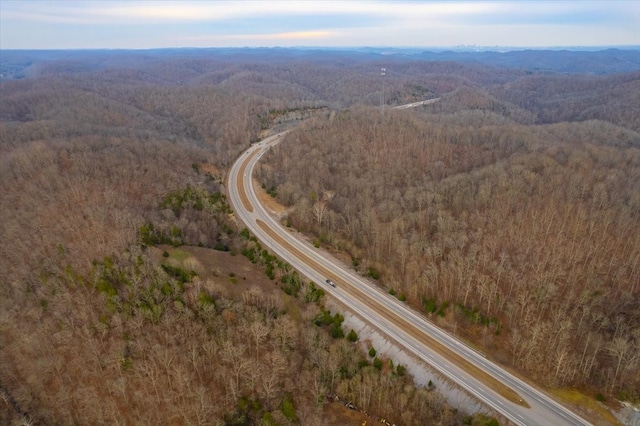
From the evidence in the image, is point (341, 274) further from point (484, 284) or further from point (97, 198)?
point (97, 198)

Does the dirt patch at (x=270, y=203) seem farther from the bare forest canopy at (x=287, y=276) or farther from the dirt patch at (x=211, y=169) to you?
the dirt patch at (x=211, y=169)

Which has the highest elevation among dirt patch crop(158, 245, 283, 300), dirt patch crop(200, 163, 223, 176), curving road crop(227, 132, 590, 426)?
dirt patch crop(200, 163, 223, 176)

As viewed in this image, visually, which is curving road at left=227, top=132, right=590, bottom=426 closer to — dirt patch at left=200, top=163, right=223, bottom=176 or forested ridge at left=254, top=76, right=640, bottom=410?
forested ridge at left=254, top=76, right=640, bottom=410

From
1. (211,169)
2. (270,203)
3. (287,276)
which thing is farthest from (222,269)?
(211,169)

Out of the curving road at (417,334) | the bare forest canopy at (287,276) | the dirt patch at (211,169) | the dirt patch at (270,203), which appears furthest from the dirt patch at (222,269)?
the dirt patch at (211,169)

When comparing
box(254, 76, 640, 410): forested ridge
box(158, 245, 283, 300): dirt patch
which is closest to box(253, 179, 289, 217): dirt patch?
box(254, 76, 640, 410): forested ridge

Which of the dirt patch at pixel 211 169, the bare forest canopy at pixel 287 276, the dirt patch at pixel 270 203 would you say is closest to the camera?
the bare forest canopy at pixel 287 276

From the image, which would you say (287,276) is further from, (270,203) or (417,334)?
(270,203)

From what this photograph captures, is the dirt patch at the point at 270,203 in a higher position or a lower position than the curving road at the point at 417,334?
higher

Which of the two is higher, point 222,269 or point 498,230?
point 498,230
